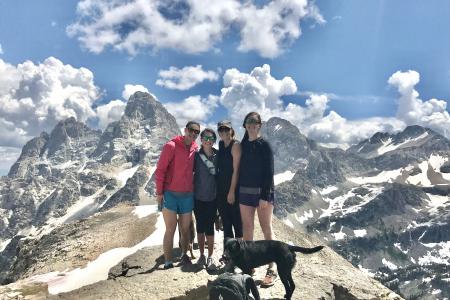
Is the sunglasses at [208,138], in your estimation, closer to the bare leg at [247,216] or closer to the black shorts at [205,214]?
the black shorts at [205,214]

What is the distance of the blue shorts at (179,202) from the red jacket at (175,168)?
0.60 ft

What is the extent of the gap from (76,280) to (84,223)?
959 cm

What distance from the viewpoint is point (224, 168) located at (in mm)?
13906

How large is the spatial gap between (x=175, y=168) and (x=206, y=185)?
115cm

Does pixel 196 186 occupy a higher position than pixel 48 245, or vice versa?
pixel 196 186

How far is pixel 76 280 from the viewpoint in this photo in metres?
19.6

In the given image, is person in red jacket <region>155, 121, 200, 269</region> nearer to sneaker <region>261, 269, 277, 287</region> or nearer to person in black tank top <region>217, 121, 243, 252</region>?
person in black tank top <region>217, 121, 243, 252</region>

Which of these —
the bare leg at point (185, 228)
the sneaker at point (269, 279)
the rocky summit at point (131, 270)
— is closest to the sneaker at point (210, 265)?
the rocky summit at point (131, 270)

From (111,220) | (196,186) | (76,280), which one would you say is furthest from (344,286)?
(111,220)

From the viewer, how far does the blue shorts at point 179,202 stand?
14.6m

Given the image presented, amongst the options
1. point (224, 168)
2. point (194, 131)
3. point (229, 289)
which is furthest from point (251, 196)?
point (229, 289)

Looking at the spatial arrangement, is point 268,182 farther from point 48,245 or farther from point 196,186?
point 48,245

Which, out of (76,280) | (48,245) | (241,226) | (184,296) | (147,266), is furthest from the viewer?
(48,245)

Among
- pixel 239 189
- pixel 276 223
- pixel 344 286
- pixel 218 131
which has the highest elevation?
pixel 218 131
